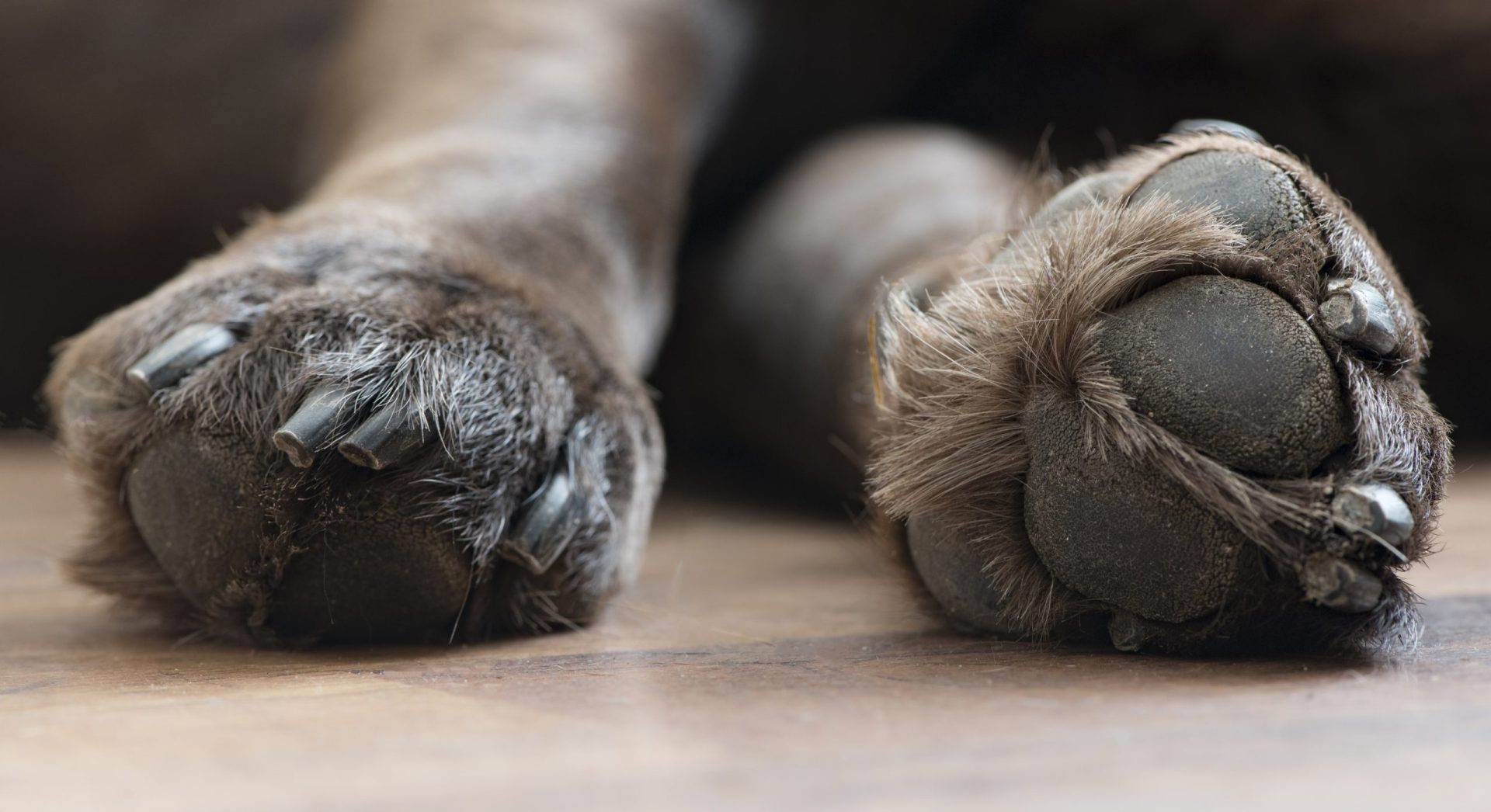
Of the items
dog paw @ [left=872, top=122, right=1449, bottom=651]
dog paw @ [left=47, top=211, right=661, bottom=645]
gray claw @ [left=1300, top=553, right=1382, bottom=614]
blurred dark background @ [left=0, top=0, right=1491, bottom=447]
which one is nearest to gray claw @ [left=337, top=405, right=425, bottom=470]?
dog paw @ [left=47, top=211, right=661, bottom=645]

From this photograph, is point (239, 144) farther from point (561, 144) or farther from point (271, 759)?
point (271, 759)

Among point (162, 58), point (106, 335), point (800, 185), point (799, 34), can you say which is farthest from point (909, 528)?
point (162, 58)

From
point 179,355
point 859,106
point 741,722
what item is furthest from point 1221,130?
point 859,106

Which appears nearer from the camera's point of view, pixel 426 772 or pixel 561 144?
pixel 426 772

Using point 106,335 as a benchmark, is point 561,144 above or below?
above

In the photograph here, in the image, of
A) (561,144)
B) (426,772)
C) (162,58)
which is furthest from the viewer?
(162,58)

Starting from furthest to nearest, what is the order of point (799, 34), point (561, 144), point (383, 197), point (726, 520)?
point (799, 34), point (726, 520), point (561, 144), point (383, 197)

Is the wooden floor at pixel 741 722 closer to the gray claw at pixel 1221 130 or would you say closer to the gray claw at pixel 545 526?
the gray claw at pixel 545 526

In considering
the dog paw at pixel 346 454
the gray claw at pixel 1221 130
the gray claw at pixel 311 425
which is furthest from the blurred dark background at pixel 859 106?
the gray claw at pixel 311 425
